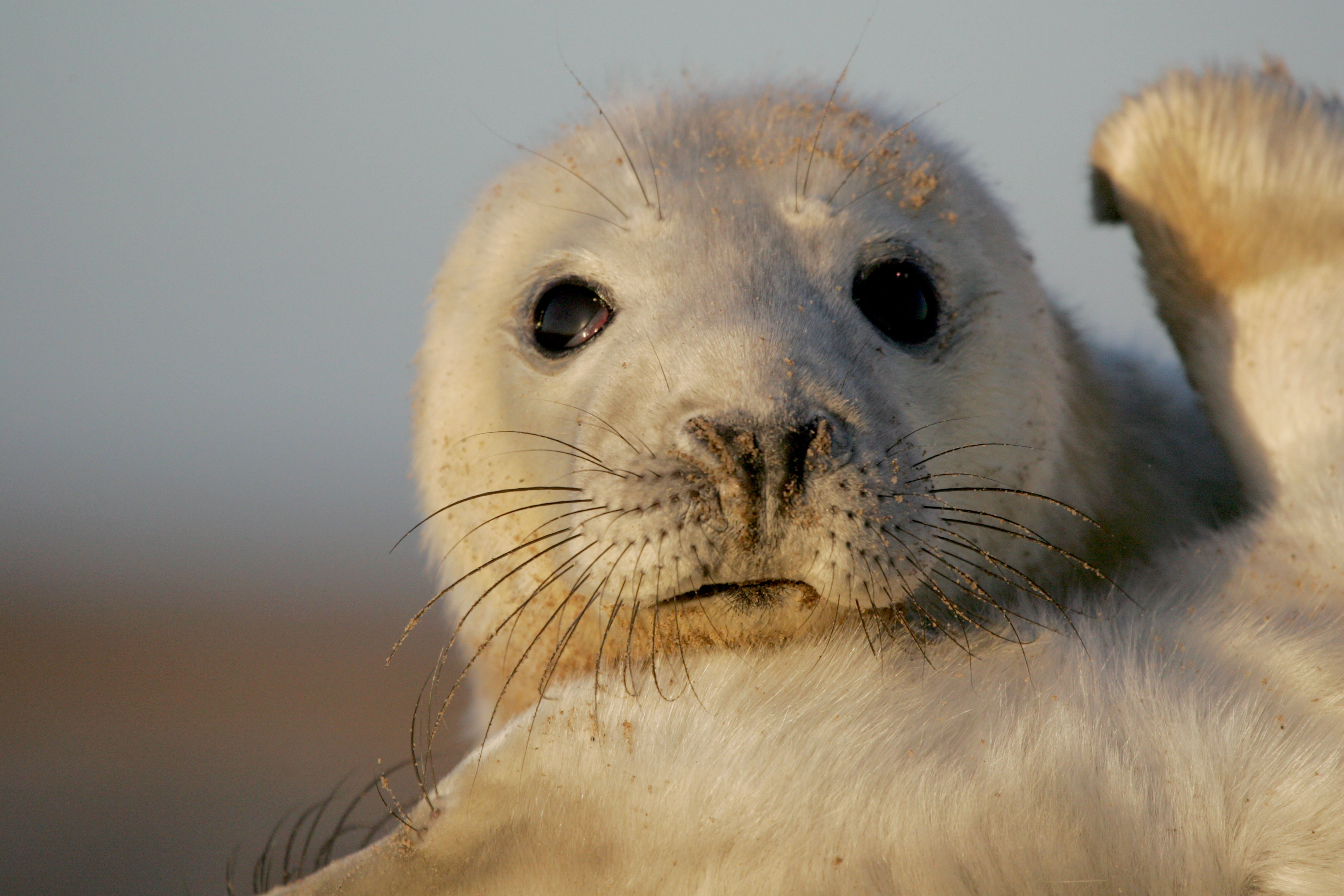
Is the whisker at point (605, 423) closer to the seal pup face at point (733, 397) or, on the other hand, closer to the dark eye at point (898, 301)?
the seal pup face at point (733, 397)

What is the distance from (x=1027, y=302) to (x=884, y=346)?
1.64ft

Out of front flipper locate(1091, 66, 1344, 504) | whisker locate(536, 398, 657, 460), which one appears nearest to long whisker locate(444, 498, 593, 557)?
whisker locate(536, 398, 657, 460)

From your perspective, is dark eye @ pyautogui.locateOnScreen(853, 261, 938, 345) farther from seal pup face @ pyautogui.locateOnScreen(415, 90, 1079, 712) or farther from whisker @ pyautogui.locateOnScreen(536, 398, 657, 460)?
whisker @ pyautogui.locateOnScreen(536, 398, 657, 460)

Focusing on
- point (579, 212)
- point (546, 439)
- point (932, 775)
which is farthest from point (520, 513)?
point (932, 775)

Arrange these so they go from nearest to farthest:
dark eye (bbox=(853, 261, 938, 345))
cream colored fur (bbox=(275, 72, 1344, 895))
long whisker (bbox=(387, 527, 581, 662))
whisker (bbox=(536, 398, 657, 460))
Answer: cream colored fur (bbox=(275, 72, 1344, 895))
whisker (bbox=(536, 398, 657, 460))
long whisker (bbox=(387, 527, 581, 662))
dark eye (bbox=(853, 261, 938, 345))

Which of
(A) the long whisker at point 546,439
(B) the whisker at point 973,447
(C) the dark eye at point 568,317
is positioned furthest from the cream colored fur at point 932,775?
(C) the dark eye at point 568,317

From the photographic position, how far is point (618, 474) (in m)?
1.89

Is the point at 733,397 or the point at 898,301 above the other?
the point at 898,301

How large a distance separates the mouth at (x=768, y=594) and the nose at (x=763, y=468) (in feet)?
0.28

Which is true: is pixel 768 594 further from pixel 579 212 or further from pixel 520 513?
pixel 579 212

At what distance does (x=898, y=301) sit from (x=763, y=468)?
78 cm

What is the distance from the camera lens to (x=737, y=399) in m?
1.79

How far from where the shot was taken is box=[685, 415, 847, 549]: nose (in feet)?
5.53

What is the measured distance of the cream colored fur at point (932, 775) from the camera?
131 cm
